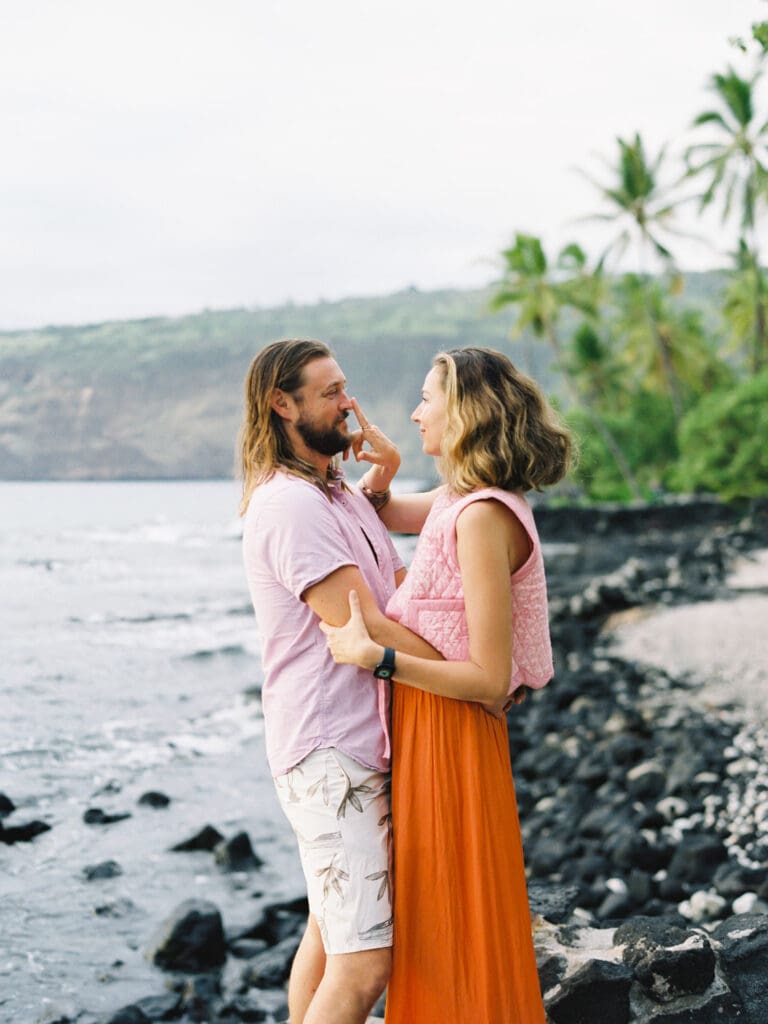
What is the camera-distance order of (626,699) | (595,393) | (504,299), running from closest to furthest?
(626,699)
(504,299)
(595,393)

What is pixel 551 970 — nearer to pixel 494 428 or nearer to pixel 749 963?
pixel 749 963

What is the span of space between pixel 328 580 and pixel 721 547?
26861 millimetres

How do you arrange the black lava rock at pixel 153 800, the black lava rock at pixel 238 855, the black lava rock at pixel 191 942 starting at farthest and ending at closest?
the black lava rock at pixel 153 800, the black lava rock at pixel 238 855, the black lava rock at pixel 191 942

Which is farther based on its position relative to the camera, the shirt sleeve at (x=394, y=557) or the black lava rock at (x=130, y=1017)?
the black lava rock at (x=130, y=1017)

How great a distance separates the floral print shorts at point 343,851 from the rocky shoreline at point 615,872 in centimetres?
98

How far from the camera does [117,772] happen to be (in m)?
11.8

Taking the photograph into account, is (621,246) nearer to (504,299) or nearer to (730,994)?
(504,299)

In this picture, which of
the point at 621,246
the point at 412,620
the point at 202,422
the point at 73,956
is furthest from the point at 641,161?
the point at 412,620

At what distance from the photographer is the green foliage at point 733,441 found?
31.8 m

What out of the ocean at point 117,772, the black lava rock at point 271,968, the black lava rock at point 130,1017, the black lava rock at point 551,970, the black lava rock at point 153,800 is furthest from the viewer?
the black lava rock at point 153,800

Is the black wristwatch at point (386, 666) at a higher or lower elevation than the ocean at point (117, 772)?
higher

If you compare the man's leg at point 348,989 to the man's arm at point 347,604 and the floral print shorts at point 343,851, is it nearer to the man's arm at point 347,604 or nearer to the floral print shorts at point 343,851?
the floral print shorts at point 343,851

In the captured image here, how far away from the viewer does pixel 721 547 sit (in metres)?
28.0

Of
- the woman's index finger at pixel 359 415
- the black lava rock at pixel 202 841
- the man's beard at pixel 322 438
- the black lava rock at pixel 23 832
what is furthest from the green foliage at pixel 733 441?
the man's beard at pixel 322 438
